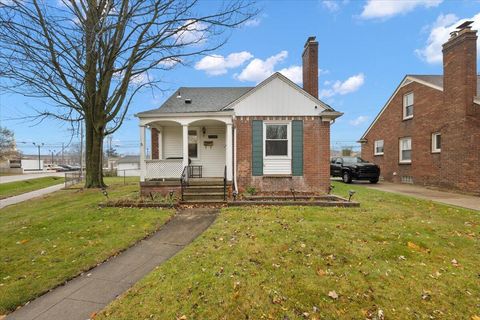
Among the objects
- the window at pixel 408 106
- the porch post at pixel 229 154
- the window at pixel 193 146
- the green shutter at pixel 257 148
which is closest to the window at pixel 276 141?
the green shutter at pixel 257 148

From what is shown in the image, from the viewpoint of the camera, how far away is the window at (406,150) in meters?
15.7

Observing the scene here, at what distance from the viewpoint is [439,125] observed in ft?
43.2

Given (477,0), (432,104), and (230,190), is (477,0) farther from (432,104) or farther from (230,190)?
(230,190)

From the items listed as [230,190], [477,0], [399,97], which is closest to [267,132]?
[230,190]

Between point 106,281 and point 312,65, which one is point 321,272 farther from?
point 312,65

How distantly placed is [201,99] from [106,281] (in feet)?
34.4

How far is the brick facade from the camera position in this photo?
10.6 m

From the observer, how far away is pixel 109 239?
217 inches

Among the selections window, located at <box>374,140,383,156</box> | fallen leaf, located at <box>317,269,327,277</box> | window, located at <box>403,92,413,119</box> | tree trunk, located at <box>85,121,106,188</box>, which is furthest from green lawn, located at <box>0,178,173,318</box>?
window, located at <box>374,140,383,156</box>

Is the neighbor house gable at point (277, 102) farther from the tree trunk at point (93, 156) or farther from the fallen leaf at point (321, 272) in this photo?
the tree trunk at point (93, 156)

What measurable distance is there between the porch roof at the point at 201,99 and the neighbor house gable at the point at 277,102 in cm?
145

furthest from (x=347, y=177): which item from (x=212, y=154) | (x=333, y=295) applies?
(x=333, y=295)

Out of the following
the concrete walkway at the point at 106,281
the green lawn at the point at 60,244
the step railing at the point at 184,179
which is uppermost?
the step railing at the point at 184,179

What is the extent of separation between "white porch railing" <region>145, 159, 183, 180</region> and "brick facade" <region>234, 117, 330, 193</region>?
2528mm
